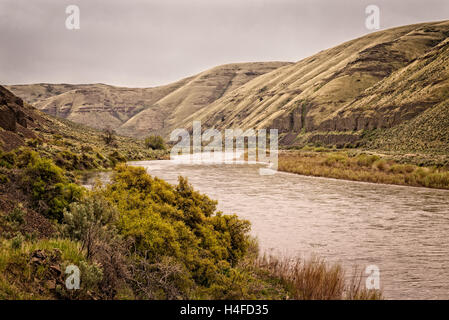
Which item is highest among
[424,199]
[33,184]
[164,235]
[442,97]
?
[442,97]

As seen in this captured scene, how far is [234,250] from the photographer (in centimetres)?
1013

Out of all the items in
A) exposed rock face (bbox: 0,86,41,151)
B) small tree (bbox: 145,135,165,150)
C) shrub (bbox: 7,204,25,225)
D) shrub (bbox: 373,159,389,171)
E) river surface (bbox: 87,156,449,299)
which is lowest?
river surface (bbox: 87,156,449,299)

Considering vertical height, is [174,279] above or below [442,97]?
below

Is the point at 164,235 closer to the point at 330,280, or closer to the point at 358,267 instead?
the point at 330,280

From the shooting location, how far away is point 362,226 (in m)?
17.3

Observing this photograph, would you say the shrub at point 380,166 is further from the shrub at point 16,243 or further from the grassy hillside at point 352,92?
the shrub at point 16,243

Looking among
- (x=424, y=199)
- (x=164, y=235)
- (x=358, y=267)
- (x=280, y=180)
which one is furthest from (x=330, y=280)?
(x=280, y=180)

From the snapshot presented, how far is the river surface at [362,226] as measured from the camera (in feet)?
35.8

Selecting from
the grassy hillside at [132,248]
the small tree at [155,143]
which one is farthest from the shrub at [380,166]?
the small tree at [155,143]

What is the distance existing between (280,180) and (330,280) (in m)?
28.8

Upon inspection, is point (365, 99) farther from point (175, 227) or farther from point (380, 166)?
point (175, 227)

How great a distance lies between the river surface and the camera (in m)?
10.9

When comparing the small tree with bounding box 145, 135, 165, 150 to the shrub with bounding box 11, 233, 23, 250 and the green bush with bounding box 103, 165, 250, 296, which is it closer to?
the green bush with bounding box 103, 165, 250, 296

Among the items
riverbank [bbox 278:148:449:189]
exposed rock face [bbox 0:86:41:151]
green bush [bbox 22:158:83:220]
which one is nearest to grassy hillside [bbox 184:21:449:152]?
riverbank [bbox 278:148:449:189]
